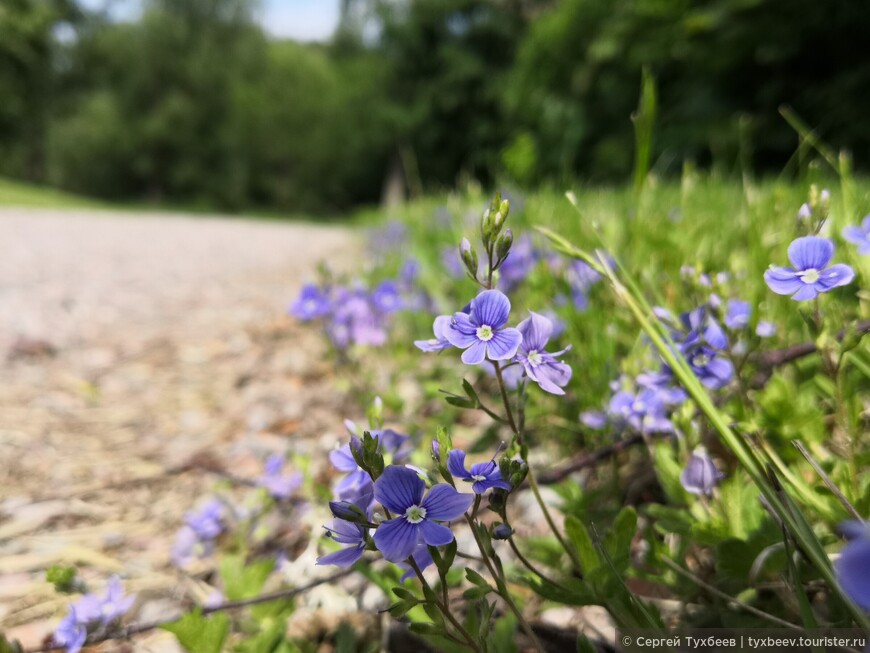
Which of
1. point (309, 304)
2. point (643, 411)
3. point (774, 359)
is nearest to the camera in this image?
point (643, 411)

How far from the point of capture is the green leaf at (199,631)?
937 millimetres

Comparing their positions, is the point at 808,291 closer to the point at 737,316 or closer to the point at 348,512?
the point at 737,316

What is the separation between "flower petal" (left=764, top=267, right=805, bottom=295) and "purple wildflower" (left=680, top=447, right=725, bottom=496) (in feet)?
0.92

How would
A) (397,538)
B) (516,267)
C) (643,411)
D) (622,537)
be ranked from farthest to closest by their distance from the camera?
(516,267) → (643,411) → (622,537) → (397,538)

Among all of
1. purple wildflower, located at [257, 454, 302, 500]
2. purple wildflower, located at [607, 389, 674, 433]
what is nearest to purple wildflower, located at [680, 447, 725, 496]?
purple wildflower, located at [607, 389, 674, 433]

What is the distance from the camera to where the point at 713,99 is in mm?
9109

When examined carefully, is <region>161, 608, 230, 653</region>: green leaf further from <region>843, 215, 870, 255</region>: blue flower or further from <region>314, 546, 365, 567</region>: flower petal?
<region>843, 215, 870, 255</region>: blue flower

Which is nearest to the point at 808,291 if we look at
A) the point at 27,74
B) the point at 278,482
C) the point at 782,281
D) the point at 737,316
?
the point at 782,281

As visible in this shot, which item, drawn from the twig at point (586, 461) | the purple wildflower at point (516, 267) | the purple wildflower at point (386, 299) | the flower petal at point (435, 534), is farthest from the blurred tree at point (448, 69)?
the flower petal at point (435, 534)

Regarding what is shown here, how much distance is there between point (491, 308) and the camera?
79 centimetres

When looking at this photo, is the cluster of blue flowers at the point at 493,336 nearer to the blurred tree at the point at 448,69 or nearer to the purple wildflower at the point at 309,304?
the purple wildflower at the point at 309,304

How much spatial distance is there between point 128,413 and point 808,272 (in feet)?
6.97

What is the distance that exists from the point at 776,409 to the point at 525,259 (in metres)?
0.97

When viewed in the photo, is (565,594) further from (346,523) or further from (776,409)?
(776,409)
